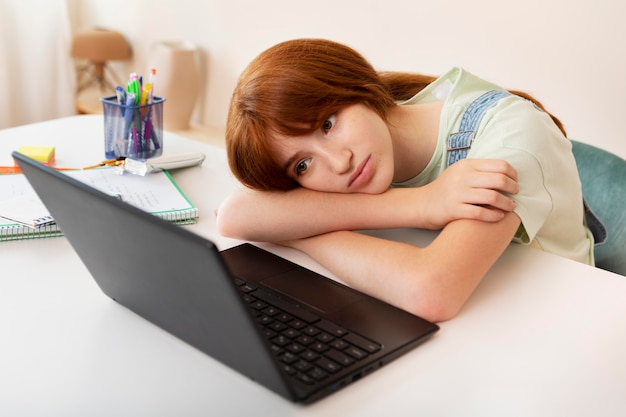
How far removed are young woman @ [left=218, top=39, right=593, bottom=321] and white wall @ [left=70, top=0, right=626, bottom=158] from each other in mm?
960

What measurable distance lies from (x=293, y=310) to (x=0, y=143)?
884 mm

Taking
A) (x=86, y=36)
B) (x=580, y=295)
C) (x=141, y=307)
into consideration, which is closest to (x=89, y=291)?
(x=141, y=307)

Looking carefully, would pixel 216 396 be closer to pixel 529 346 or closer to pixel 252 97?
pixel 529 346

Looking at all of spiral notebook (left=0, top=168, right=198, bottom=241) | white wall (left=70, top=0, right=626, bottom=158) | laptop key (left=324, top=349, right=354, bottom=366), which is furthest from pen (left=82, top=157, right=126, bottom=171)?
white wall (left=70, top=0, right=626, bottom=158)

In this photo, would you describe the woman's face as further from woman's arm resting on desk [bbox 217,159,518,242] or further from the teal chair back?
the teal chair back

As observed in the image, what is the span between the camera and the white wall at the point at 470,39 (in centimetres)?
196

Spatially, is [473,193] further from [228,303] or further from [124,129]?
[124,129]

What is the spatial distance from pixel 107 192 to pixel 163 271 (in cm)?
54

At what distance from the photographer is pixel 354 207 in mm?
990

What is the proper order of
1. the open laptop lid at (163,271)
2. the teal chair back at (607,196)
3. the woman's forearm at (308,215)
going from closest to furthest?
the open laptop lid at (163,271) → the woman's forearm at (308,215) → the teal chair back at (607,196)

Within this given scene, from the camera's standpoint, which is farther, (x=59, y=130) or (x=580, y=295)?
(x=59, y=130)

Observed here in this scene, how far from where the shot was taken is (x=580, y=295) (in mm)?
841

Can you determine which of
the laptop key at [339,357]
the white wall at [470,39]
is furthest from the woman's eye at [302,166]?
the white wall at [470,39]

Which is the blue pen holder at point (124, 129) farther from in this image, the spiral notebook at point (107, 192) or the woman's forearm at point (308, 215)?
the woman's forearm at point (308, 215)
